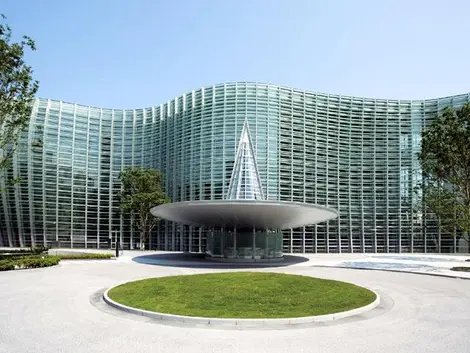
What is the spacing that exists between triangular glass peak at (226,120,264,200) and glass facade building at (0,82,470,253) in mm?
4435

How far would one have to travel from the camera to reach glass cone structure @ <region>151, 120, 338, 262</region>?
107ft

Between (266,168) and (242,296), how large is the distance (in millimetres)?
49097

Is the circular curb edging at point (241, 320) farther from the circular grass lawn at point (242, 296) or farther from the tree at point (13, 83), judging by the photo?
the tree at point (13, 83)

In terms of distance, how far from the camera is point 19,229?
68500 millimetres

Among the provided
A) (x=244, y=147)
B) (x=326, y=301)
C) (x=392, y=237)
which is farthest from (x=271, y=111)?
(x=326, y=301)

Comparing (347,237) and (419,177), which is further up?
(419,177)

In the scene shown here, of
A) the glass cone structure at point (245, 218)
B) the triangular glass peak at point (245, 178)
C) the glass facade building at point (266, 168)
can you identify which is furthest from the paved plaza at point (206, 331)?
the glass facade building at point (266, 168)

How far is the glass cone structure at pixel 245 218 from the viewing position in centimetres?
3253

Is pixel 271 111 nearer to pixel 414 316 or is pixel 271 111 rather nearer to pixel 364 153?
pixel 364 153

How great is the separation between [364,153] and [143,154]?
39.8 meters

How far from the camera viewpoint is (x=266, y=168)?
211ft

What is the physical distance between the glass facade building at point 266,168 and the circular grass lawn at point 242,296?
146 ft

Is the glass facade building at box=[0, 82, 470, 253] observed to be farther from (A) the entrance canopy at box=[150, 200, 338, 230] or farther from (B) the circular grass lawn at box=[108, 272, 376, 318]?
(B) the circular grass lawn at box=[108, 272, 376, 318]

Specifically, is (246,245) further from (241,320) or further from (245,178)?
(241,320)
